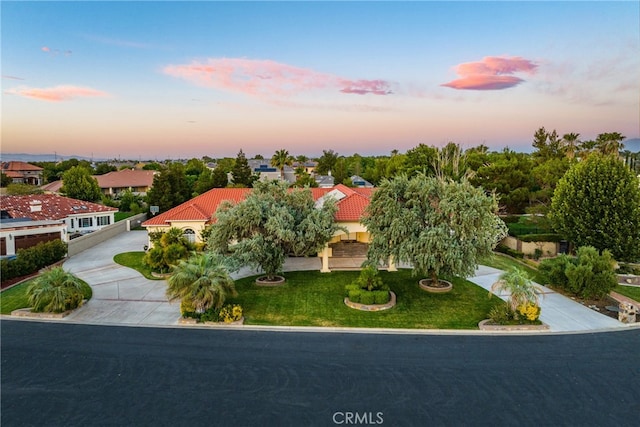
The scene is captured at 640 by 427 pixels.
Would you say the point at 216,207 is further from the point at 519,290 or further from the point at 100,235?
the point at 519,290

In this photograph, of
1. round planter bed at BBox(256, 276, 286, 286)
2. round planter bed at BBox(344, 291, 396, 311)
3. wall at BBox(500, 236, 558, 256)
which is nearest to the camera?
round planter bed at BBox(344, 291, 396, 311)

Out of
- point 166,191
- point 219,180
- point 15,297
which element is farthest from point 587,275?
point 219,180

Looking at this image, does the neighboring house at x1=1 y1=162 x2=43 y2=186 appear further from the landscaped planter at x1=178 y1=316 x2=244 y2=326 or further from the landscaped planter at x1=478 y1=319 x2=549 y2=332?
the landscaped planter at x1=478 y1=319 x2=549 y2=332

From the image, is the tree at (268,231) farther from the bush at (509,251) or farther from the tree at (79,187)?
the tree at (79,187)

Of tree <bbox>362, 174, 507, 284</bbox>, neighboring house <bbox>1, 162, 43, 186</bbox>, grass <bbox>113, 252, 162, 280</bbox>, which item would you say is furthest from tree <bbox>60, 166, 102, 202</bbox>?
neighboring house <bbox>1, 162, 43, 186</bbox>

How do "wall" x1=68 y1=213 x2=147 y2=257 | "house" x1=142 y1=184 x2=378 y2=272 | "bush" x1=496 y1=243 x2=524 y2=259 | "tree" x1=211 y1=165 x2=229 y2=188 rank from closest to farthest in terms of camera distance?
"house" x1=142 y1=184 x2=378 y2=272
"wall" x1=68 y1=213 x2=147 y2=257
"bush" x1=496 y1=243 x2=524 y2=259
"tree" x1=211 y1=165 x2=229 y2=188

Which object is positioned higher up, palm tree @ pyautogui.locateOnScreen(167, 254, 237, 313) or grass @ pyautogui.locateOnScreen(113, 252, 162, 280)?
palm tree @ pyautogui.locateOnScreen(167, 254, 237, 313)

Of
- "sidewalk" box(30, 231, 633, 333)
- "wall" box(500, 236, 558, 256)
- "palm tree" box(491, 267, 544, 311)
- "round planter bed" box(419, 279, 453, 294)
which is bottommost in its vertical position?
"sidewalk" box(30, 231, 633, 333)

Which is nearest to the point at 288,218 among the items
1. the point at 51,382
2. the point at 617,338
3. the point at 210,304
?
the point at 210,304
